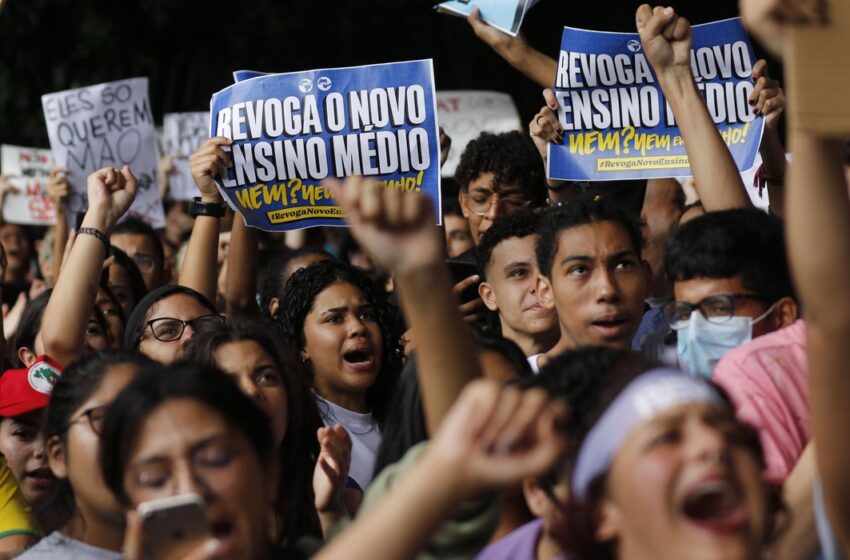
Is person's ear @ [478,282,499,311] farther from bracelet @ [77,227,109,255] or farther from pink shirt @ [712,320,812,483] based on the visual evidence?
pink shirt @ [712,320,812,483]

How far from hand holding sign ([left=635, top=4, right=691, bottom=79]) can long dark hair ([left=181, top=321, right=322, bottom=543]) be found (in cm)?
154

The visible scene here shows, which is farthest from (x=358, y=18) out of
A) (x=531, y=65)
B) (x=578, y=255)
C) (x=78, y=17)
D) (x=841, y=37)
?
(x=841, y=37)

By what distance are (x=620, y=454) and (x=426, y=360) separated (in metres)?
0.48

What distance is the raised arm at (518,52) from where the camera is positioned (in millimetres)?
5871

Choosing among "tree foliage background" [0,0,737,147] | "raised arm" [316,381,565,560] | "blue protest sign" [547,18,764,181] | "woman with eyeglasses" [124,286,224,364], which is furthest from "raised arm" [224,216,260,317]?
"tree foliage background" [0,0,737,147]

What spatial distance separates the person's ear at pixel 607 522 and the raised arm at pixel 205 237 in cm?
327

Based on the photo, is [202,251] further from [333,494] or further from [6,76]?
[6,76]

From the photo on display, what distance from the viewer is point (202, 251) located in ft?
18.7

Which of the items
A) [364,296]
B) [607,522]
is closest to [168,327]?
[364,296]

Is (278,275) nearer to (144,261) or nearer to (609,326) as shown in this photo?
(144,261)

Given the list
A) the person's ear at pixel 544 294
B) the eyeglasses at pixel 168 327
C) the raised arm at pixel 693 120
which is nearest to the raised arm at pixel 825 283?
the raised arm at pixel 693 120

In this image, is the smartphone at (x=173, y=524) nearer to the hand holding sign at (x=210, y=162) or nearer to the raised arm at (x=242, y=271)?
the hand holding sign at (x=210, y=162)

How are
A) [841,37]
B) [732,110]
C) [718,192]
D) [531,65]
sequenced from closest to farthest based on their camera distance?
1. [841,37]
2. [718,192]
3. [732,110]
4. [531,65]

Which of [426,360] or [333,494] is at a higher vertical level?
[426,360]
